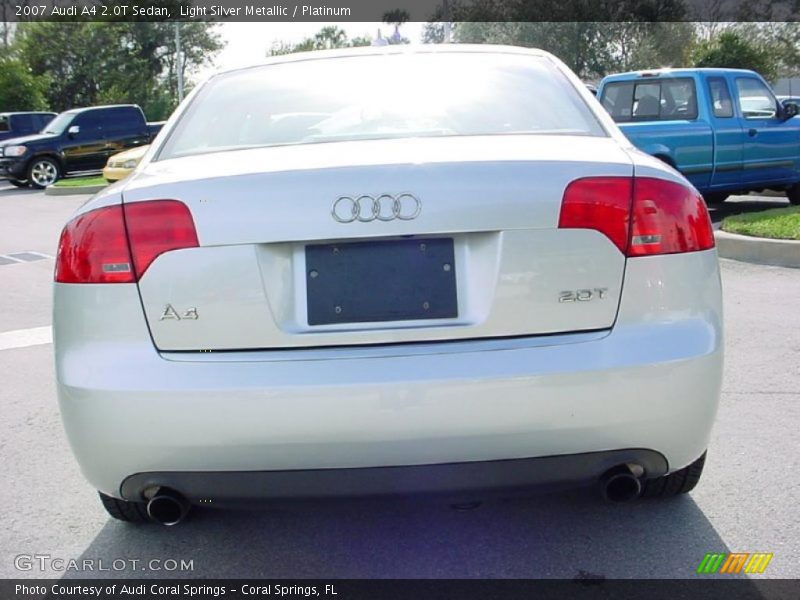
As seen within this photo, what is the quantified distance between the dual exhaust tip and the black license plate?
2.20ft

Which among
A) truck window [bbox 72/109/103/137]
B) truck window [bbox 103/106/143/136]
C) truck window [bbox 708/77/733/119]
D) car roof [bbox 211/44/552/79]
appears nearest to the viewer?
car roof [bbox 211/44/552/79]

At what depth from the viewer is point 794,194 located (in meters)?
11.6

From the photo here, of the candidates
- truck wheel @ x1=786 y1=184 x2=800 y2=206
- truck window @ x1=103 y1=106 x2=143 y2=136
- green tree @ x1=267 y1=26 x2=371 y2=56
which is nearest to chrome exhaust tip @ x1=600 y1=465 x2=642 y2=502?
truck wheel @ x1=786 y1=184 x2=800 y2=206

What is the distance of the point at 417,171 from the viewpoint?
2.40 metres

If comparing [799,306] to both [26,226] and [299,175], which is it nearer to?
[299,175]

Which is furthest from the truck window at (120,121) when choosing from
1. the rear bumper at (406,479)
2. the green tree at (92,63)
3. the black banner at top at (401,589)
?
the green tree at (92,63)

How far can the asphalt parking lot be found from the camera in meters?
2.80

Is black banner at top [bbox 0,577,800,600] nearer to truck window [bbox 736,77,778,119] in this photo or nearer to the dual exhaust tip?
the dual exhaust tip

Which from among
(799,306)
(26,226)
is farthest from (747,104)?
(26,226)

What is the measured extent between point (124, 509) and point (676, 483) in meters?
1.90

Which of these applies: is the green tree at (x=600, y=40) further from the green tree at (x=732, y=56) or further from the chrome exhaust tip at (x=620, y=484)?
the chrome exhaust tip at (x=620, y=484)

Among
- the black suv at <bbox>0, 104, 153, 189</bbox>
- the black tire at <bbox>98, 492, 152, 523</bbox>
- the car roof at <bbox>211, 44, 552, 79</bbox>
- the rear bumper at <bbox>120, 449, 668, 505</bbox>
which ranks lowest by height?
the black suv at <bbox>0, 104, 153, 189</bbox>

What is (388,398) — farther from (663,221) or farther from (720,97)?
(720,97)

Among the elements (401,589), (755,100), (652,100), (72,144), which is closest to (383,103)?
(401,589)
